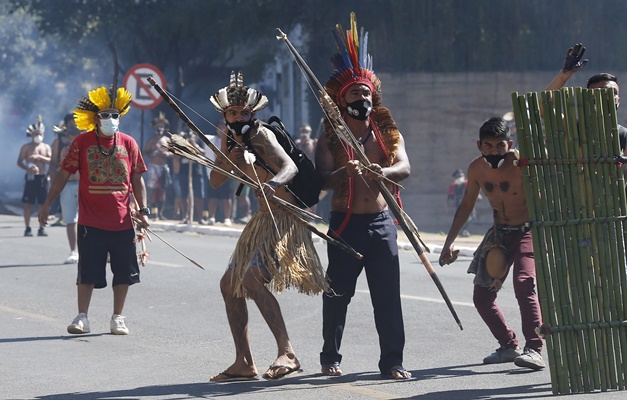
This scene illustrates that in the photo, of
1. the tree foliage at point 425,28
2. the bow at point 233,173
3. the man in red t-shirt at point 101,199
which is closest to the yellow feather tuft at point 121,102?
the man in red t-shirt at point 101,199

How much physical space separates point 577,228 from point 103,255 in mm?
4506

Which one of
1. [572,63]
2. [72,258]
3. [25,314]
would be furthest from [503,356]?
[72,258]

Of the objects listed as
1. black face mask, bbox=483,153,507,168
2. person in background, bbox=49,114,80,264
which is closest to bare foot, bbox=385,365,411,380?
black face mask, bbox=483,153,507,168

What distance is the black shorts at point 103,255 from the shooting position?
34.1 ft

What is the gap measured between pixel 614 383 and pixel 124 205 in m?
4.69

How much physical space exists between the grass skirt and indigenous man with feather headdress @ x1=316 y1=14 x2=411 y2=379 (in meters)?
0.22

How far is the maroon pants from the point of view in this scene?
8414 mm

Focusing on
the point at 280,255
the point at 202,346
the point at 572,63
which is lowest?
the point at 202,346

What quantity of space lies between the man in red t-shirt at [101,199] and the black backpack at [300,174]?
266 centimetres

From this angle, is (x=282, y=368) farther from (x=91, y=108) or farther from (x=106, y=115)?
(x=91, y=108)

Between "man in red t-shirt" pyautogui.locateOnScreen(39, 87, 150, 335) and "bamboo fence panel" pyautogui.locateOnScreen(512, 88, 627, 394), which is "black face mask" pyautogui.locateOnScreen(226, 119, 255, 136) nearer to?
"bamboo fence panel" pyautogui.locateOnScreen(512, 88, 627, 394)

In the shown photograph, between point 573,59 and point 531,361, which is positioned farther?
point 531,361

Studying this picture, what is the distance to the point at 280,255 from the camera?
25.8 feet

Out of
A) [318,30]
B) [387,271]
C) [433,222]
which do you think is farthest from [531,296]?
[318,30]
